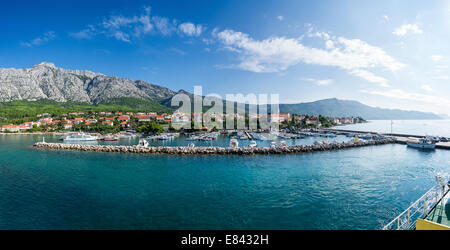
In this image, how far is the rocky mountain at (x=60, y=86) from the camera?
3157 inches

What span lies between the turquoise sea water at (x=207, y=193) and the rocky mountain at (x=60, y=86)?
88.4m

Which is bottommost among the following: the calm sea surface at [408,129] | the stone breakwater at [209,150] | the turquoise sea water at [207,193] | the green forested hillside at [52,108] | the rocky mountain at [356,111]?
the turquoise sea water at [207,193]

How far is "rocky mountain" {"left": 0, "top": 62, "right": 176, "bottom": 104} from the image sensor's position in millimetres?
80188

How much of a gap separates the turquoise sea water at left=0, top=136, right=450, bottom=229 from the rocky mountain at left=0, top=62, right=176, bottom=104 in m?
88.4

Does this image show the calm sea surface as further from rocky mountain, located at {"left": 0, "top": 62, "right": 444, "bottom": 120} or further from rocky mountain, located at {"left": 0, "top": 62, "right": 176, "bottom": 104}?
rocky mountain, located at {"left": 0, "top": 62, "right": 176, "bottom": 104}

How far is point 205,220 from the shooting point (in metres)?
6.85

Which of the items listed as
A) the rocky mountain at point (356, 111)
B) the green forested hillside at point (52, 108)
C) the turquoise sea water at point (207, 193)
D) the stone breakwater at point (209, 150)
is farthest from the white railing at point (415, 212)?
the rocky mountain at point (356, 111)

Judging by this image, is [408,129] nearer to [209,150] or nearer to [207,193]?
[209,150]

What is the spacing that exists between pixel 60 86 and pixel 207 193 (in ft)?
363

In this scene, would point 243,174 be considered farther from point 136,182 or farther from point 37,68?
point 37,68

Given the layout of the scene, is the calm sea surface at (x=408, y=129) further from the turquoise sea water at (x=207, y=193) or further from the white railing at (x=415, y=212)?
the white railing at (x=415, y=212)
